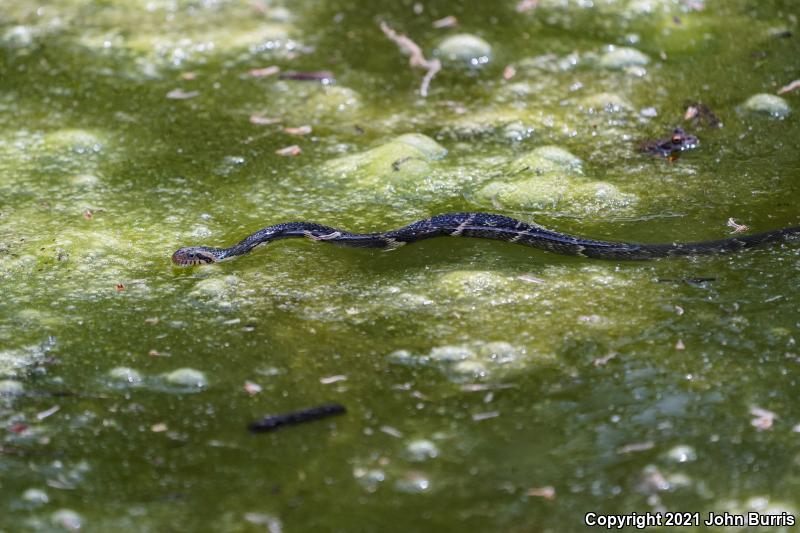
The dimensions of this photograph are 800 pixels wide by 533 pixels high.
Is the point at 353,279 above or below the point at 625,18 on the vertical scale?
below

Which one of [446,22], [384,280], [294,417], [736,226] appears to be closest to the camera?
[294,417]

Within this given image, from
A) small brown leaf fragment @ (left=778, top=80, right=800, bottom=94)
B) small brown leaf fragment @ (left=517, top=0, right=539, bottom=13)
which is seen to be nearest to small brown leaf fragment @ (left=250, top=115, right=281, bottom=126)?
small brown leaf fragment @ (left=517, top=0, right=539, bottom=13)

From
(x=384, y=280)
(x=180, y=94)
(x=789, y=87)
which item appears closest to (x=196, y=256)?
(x=384, y=280)

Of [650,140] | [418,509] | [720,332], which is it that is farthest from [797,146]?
[418,509]

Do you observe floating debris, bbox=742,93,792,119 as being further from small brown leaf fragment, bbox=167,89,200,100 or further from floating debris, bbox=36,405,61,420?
floating debris, bbox=36,405,61,420

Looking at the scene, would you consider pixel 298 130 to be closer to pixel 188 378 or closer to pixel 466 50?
pixel 466 50

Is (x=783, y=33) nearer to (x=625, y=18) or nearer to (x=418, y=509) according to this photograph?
(x=625, y=18)
